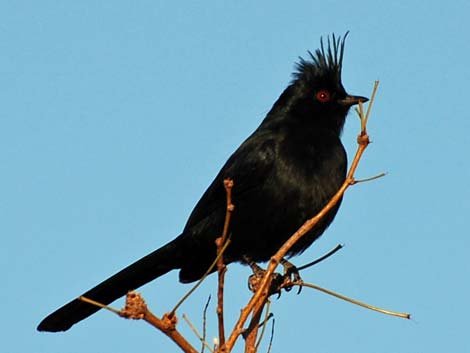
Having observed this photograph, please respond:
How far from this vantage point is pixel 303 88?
25.9ft

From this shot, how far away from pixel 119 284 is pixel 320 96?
8.01ft

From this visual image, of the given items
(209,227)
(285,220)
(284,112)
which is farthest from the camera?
(284,112)

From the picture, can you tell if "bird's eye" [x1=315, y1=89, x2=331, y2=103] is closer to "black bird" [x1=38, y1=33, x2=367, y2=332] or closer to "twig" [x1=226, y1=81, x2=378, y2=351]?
"black bird" [x1=38, y1=33, x2=367, y2=332]

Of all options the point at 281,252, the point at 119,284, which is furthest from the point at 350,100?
the point at 281,252

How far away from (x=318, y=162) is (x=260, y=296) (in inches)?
156

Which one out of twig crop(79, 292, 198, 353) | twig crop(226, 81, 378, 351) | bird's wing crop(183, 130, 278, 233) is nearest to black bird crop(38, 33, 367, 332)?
bird's wing crop(183, 130, 278, 233)

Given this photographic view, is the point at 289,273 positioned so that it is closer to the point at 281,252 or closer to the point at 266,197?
the point at 266,197

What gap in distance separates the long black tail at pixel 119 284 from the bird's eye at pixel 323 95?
5.77ft

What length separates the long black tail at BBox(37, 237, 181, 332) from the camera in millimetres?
6062

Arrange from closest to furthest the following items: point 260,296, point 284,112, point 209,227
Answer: point 260,296, point 209,227, point 284,112

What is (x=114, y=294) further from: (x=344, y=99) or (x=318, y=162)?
(x=344, y=99)

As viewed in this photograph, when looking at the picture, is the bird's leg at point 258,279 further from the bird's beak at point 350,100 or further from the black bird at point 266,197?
the bird's beak at point 350,100

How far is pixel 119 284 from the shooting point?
22.5ft

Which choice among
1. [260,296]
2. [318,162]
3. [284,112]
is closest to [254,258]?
[318,162]
